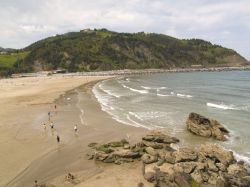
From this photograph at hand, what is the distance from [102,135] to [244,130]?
44.5 feet

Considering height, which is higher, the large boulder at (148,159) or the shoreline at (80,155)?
the large boulder at (148,159)

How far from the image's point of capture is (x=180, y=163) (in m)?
21.6

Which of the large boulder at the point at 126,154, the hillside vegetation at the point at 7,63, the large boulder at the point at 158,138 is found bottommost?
the hillside vegetation at the point at 7,63

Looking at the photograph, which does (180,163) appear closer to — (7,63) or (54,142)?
(54,142)

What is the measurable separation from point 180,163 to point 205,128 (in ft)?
34.6

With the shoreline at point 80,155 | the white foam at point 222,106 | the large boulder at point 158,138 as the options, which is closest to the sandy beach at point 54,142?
the shoreline at point 80,155

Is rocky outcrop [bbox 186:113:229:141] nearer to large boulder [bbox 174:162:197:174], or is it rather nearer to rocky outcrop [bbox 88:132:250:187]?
rocky outcrop [bbox 88:132:250:187]

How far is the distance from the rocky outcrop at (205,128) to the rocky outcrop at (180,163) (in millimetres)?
→ 4836

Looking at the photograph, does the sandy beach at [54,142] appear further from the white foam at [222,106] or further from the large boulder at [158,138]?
the white foam at [222,106]

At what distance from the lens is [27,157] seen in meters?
26.2

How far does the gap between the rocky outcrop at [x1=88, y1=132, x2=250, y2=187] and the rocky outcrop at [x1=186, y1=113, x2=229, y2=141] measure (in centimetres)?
484

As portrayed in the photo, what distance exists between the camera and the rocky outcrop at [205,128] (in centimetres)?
3038

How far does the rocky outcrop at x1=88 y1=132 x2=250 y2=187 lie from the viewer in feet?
63.4

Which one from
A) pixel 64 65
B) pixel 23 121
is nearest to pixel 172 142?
pixel 23 121
